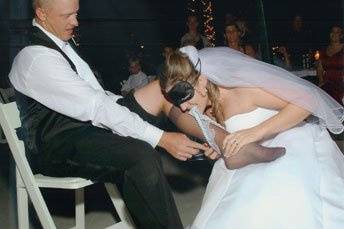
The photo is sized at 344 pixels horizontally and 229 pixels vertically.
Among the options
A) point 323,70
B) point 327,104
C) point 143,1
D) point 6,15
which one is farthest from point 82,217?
point 143,1

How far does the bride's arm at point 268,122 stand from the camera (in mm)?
2453

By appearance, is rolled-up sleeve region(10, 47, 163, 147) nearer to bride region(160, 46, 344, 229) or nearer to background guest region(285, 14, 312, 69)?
bride region(160, 46, 344, 229)

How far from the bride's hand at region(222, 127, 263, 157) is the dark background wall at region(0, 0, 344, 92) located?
198 inches

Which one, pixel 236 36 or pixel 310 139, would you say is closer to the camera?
pixel 310 139

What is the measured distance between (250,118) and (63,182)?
1.00 meters

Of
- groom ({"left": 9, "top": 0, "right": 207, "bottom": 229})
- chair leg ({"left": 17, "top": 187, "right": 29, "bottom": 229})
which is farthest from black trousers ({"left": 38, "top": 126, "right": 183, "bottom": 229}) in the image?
chair leg ({"left": 17, "top": 187, "right": 29, "bottom": 229})

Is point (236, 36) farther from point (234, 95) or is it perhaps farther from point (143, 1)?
point (143, 1)

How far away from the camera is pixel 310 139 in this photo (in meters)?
2.57

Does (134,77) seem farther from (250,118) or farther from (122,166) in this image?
(122,166)

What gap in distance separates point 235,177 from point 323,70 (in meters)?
4.17

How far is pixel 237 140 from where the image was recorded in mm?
2453

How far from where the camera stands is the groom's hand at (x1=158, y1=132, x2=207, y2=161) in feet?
7.86

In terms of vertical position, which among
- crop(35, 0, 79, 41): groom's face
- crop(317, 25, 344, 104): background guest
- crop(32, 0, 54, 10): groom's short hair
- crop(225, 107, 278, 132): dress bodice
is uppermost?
crop(32, 0, 54, 10): groom's short hair

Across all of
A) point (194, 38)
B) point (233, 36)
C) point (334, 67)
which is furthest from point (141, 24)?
point (334, 67)
